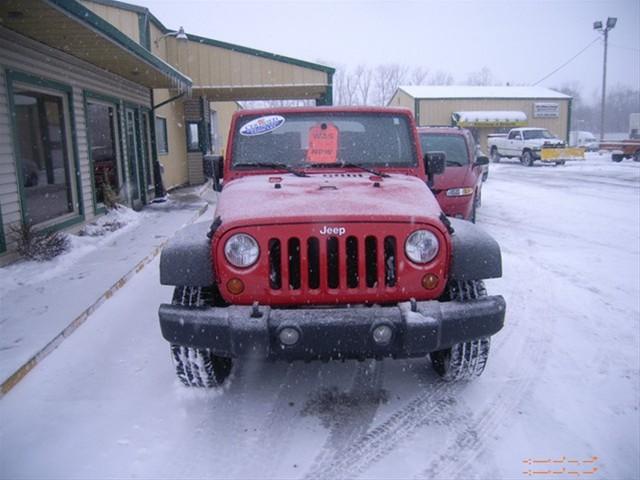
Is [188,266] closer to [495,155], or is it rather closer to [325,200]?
[325,200]

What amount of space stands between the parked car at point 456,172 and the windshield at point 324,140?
12.1ft

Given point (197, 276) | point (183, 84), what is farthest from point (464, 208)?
point (183, 84)

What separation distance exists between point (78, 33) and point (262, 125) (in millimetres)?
3847

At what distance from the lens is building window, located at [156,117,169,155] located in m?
14.7

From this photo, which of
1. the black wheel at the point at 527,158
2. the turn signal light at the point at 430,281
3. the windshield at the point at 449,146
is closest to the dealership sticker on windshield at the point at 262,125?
the turn signal light at the point at 430,281

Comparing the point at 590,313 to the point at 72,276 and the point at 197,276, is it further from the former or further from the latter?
the point at 72,276

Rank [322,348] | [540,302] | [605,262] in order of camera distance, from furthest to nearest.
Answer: [605,262] < [540,302] < [322,348]

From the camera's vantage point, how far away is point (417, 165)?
4078mm

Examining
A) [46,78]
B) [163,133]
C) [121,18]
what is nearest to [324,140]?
[46,78]

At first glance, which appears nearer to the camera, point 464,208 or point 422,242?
point 422,242

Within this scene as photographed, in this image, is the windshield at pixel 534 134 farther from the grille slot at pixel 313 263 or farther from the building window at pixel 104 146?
the grille slot at pixel 313 263

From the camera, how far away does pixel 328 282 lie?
2781 millimetres

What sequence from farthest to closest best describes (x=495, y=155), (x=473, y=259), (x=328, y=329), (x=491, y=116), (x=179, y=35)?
(x=491, y=116), (x=495, y=155), (x=179, y=35), (x=473, y=259), (x=328, y=329)

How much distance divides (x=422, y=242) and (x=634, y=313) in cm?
309
